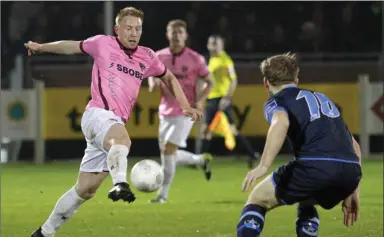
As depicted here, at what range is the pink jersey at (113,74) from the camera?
815 cm

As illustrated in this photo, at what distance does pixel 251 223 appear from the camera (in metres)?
6.48

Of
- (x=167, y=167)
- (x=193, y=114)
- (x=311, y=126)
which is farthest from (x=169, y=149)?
(x=311, y=126)

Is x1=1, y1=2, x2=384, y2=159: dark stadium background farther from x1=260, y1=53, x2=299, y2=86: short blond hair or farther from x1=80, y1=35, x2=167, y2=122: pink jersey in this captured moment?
x1=260, y1=53, x2=299, y2=86: short blond hair

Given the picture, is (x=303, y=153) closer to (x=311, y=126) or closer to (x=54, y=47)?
(x=311, y=126)

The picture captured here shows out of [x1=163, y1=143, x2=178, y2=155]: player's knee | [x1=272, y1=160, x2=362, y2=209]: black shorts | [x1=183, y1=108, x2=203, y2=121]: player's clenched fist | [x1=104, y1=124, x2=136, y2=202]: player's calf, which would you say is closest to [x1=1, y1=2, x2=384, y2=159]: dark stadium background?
[x1=163, y1=143, x2=178, y2=155]: player's knee

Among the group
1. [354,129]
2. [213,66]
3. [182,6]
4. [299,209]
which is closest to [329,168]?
[299,209]

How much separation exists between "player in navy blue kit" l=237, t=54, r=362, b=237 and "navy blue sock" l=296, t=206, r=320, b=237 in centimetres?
30

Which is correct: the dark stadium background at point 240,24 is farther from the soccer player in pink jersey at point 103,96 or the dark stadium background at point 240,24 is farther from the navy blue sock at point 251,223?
the navy blue sock at point 251,223

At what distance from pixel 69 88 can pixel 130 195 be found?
38.7ft

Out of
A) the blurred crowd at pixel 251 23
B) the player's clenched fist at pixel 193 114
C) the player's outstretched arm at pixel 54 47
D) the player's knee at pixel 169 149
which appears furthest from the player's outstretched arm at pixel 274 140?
the blurred crowd at pixel 251 23

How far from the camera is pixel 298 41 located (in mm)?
21906

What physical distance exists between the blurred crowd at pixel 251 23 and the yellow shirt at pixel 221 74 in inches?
167

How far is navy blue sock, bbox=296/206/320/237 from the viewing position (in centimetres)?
691

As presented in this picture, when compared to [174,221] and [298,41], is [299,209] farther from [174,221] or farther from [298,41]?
[298,41]
